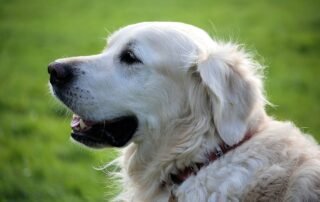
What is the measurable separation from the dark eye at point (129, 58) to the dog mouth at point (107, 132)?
0.40 meters

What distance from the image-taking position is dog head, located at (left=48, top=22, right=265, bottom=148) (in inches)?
161

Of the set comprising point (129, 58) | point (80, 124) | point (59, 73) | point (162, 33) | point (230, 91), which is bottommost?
point (80, 124)

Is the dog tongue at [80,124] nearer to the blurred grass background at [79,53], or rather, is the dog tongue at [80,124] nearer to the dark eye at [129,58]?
the dark eye at [129,58]

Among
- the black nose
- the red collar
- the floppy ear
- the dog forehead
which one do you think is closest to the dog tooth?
the black nose

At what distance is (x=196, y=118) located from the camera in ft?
13.1

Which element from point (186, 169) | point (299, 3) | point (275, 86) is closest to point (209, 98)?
point (186, 169)

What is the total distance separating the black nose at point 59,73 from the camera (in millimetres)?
4109

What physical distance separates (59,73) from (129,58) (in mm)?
505

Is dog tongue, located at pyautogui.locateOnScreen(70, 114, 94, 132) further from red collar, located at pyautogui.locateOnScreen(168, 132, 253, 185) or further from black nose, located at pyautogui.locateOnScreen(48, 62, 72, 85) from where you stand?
red collar, located at pyautogui.locateOnScreen(168, 132, 253, 185)

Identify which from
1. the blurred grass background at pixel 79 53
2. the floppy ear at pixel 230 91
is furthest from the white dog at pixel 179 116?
the blurred grass background at pixel 79 53

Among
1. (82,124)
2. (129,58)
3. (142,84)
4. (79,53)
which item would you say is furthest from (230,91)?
(79,53)

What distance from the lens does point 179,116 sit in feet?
13.4

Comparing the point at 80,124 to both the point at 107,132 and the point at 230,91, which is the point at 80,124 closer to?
the point at 107,132

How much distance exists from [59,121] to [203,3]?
9838 millimetres
